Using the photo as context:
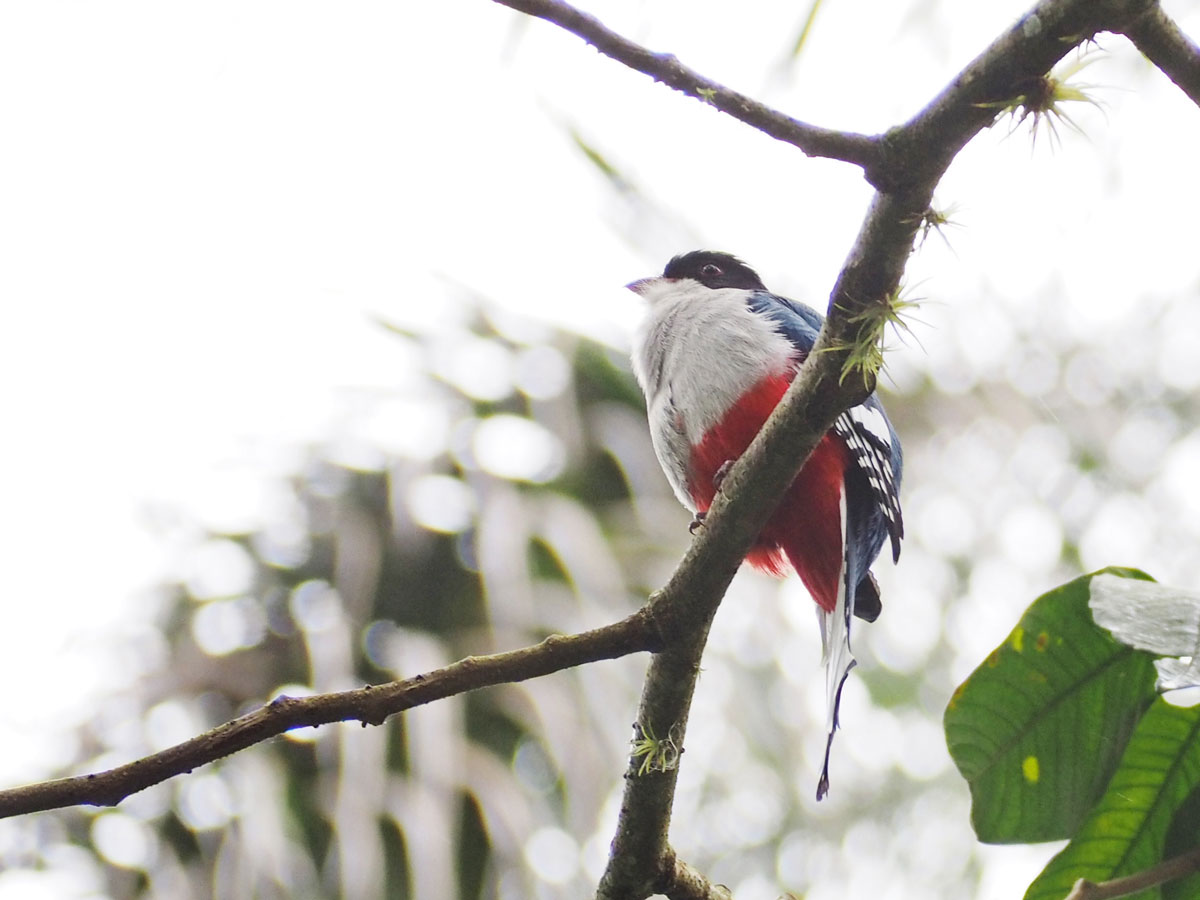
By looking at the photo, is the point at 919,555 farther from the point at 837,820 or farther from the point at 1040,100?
the point at 1040,100

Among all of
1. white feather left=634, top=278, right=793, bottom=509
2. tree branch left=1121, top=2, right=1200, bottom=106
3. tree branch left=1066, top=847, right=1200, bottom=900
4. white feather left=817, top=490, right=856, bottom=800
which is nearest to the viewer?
tree branch left=1121, top=2, right=1200, bottom=106

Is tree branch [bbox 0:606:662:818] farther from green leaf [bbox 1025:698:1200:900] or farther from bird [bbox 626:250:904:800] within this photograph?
bird [bbox 626:250:904:800]

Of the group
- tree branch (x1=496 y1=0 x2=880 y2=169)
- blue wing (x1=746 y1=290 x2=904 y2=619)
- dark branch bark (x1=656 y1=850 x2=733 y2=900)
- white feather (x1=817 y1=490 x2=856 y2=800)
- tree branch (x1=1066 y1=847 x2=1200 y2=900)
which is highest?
tree branch (x1=496 y1=0 x2=880 y2=169)

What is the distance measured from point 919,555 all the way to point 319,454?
144 inches

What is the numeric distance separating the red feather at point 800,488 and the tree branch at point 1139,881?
1.32 meters

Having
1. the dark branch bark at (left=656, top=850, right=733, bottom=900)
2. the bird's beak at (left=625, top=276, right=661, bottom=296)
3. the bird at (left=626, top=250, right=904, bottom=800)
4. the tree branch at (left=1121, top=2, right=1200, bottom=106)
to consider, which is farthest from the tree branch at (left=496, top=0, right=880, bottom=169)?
the bird's beak at (left=625, top=276, right=661, bottom=296)

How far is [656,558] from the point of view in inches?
178

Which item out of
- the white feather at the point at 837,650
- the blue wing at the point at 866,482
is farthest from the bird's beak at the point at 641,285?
the white feather at the point at 837,650

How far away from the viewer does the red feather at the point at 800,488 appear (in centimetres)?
281

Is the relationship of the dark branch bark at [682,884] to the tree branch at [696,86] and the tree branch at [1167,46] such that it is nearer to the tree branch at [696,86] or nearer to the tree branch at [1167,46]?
the tree branch at [696,86]

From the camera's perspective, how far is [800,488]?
9.32ft

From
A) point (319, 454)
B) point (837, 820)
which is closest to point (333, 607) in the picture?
point (319, 454)

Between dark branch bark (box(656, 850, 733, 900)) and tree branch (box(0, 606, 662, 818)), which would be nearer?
tree branch (box(0, 606, 662, 818))

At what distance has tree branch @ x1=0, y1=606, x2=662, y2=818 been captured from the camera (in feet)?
4.31
